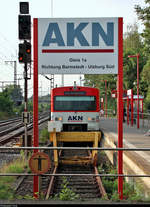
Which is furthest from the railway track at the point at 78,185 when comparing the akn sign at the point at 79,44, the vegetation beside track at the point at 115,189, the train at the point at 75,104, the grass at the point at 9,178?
the train at the point at 75,104

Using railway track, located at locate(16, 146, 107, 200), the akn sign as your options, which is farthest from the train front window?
the akn sign

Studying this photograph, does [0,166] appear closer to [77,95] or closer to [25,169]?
[25,169]

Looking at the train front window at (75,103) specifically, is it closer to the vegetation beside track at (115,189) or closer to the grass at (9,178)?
the vegetation beside track at (115,189)

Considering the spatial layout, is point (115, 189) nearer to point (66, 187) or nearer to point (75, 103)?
point (66, 187)

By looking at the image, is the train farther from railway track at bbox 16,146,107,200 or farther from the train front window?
railway track at bbox 16,146,107,200

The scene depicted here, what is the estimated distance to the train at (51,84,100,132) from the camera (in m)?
14.1

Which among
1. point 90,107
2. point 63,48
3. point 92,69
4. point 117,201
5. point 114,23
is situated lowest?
point 117,201

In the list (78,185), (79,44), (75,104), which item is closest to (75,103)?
(75,104)

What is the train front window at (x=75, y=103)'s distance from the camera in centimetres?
1410

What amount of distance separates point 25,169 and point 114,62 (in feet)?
19.0

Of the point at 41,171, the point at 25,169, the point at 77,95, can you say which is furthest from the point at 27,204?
the point at 77,95

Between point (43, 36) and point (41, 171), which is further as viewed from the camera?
point (43, 36)

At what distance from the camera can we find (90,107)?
1415cm

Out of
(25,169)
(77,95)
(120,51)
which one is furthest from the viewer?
(77,95)
